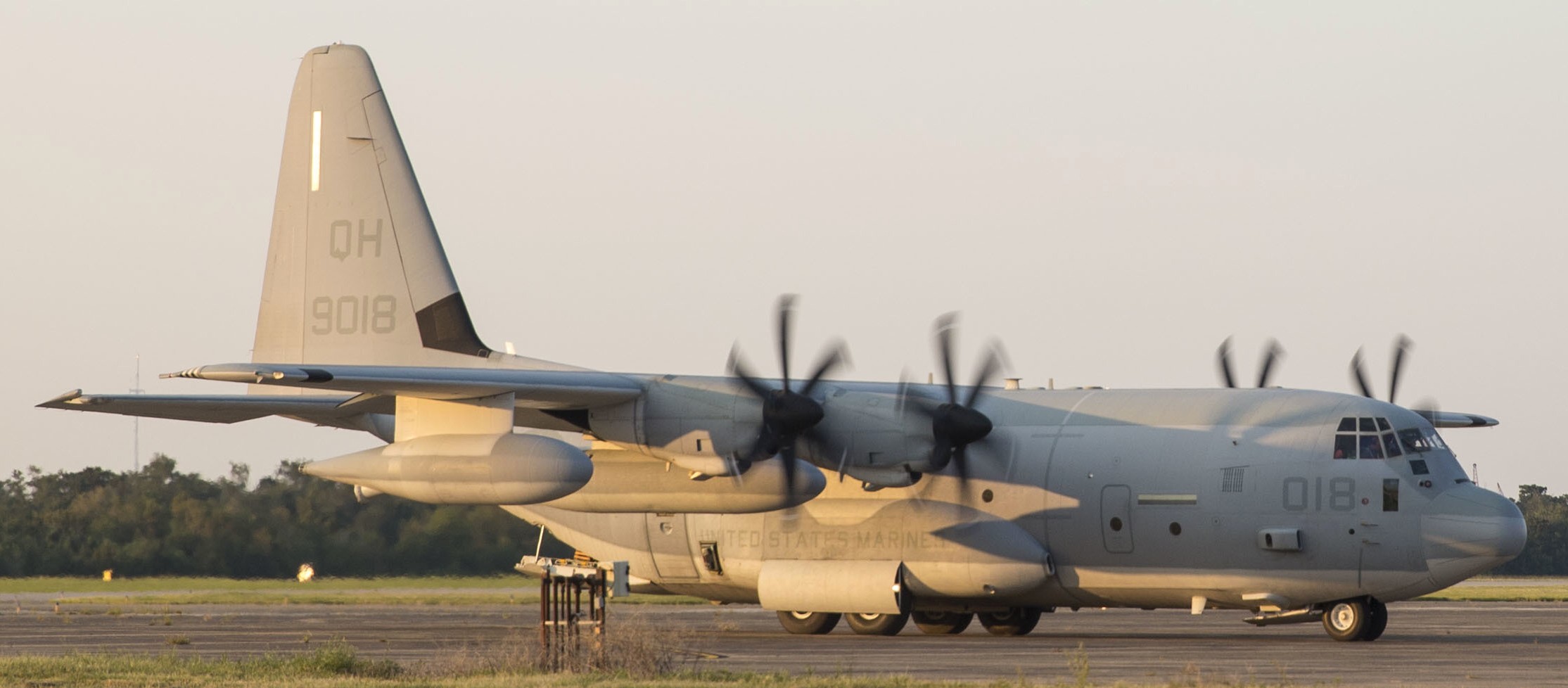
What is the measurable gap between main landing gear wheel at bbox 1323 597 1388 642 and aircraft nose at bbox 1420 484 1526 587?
1.03 metres

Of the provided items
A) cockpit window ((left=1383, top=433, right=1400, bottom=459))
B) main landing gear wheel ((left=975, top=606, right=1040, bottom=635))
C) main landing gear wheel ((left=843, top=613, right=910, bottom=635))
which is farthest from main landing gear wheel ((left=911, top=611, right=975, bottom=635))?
cockpit window ((left=1383, top=433, right=1400, bottom=459))

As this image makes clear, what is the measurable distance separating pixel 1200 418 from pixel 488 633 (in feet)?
34.2

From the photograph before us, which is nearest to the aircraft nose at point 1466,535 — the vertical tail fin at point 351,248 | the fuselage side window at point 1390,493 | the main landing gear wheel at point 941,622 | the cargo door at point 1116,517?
the fuselage side window at point 1390,493

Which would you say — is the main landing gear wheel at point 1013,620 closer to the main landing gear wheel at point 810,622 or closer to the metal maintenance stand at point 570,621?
the main landing gear wheel at point 810,622

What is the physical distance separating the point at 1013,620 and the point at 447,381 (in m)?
9.28

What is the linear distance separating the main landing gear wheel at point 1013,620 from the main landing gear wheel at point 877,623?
137 centimetres

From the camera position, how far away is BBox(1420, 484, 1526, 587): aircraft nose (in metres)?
21.2

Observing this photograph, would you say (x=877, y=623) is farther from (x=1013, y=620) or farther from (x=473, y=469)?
(x=473, y=469)

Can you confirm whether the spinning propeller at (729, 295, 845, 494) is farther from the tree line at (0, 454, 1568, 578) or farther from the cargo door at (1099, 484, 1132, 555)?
the tree line at (0, 454, 1568, 578)

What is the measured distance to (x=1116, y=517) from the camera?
75.2ft

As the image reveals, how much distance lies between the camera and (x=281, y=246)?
86.1ft

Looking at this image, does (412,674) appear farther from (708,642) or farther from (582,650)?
(708,642)

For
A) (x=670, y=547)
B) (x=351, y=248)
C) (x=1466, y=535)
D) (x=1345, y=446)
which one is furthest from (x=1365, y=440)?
(x=351, y=248)

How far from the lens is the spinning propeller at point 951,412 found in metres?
22.4
